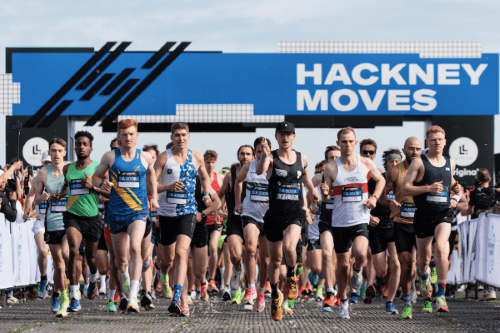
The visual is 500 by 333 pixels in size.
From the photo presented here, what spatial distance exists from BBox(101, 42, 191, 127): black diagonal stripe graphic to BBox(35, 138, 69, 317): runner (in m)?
13.0

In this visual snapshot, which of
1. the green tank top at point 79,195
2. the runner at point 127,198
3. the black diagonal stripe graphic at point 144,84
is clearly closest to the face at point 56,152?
the green tank top at point 79,195

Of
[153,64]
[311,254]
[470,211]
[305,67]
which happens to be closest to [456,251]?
[470,211]

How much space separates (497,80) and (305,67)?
224 inches

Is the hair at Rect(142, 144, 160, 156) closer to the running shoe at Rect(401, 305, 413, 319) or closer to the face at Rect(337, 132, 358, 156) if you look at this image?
the face at Rect(337, 132, 358, 156)

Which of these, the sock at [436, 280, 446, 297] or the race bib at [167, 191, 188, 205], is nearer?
the race bib at [167, 191, 188, 205]

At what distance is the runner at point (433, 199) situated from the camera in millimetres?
Answer: 9359

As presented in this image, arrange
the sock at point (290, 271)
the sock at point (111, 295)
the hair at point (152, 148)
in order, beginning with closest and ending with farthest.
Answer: the sock at point (290, 271), the sock at point (111, 295), the hair at point (152, 148)

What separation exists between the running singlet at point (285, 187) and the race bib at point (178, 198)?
3.46ft

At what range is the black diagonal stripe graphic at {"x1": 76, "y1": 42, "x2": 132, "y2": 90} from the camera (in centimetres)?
2323

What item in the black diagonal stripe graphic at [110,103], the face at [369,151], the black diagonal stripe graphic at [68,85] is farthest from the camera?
the black diagonal stripe graphic at [110,103]

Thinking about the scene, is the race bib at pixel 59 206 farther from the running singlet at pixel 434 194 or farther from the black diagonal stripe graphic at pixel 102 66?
the black diagonal stripe graphic at pixel 102 66

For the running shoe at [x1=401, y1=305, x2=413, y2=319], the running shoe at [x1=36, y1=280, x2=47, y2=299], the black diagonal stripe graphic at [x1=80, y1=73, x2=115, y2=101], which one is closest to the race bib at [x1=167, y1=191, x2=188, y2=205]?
the running shoe at [x1=401, y1=305, x2=413, y2=319]

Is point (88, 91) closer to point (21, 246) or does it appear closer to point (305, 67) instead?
point (305, 67)

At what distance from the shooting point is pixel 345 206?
30.2ft
